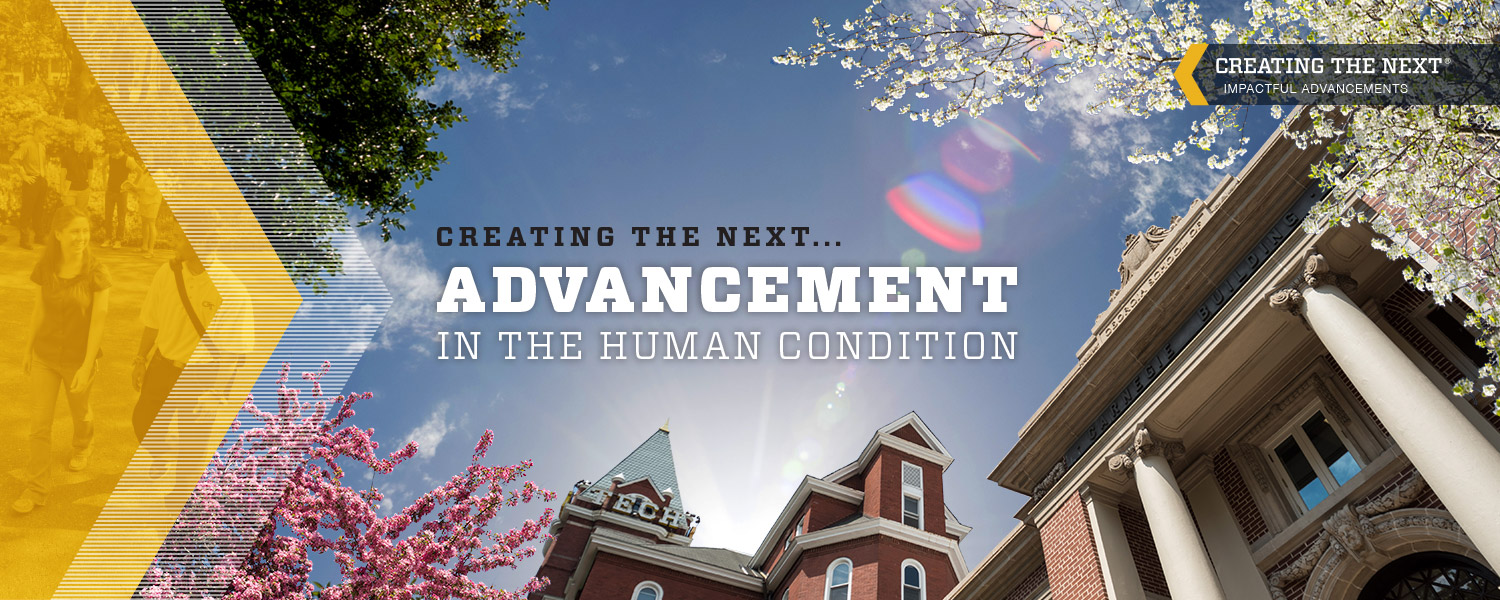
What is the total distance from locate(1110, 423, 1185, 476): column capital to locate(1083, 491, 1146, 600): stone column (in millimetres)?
798

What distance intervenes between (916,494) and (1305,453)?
19154 mm

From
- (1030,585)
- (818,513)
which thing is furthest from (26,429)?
(818,513)

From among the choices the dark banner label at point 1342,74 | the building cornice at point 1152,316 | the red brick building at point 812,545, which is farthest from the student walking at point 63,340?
the red brick building at point 812,545

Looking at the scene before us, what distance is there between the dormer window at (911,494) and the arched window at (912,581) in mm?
2138

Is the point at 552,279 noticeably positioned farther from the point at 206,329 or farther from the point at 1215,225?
the point at 1215,225

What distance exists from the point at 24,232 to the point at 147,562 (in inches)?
236

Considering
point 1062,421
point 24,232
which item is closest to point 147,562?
point 24,232

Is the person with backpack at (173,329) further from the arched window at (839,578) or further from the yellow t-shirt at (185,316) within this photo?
the arched window at (839,578)

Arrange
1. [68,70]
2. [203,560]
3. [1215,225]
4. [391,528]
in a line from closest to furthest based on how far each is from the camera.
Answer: [68,70] → [1215,225] → [203,560] → [391,528]

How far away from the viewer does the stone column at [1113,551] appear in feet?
36.1

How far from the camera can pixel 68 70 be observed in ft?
29.5

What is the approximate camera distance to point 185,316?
34.3ft

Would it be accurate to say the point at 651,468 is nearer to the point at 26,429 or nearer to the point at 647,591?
the point at 647,591

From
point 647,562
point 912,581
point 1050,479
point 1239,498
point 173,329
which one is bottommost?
point 173,329
